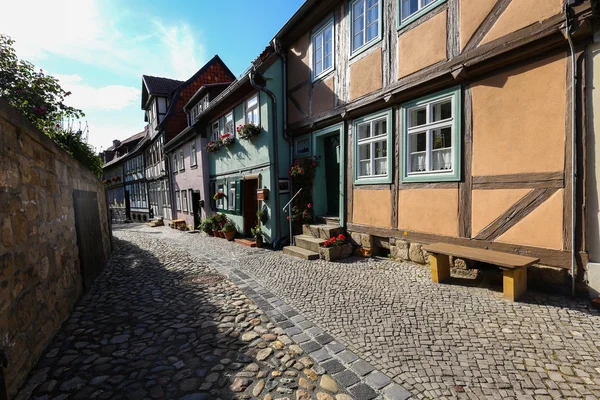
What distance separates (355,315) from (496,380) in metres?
1.57

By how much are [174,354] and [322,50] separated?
756cm

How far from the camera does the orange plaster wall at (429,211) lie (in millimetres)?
5098

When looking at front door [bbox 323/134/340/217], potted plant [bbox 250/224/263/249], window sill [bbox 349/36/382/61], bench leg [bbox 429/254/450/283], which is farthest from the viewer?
potted plant [bbox 250/224/263/249]

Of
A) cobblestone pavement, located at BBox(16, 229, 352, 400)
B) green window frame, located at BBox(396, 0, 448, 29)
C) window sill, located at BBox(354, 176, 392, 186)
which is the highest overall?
green window frame, located at BBox(396, 0, 448, 29)

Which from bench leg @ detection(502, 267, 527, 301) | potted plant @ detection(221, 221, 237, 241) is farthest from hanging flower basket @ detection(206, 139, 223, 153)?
bench leg @ detection(502, 267, 527, 301)

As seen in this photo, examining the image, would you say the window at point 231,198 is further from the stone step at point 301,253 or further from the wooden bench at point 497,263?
the wooden bench at point 497,263

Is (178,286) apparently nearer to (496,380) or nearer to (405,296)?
(405,296)

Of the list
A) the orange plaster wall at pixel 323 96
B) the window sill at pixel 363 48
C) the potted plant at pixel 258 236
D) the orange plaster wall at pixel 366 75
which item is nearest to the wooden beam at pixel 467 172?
the orange plaster wall at pixel 366 75

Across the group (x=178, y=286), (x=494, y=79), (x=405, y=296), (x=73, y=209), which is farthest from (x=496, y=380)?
(x=73, y=209)

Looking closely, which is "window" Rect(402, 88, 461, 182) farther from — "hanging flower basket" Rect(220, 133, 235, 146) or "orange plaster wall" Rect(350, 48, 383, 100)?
"hanging flower basket" Rect(220, 133, 235, 146)

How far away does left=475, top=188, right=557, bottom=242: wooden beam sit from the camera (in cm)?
407

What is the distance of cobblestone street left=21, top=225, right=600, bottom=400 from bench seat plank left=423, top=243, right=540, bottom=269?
49 centimetres

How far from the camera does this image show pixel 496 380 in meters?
2.38

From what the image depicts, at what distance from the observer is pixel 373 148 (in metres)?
6.64
